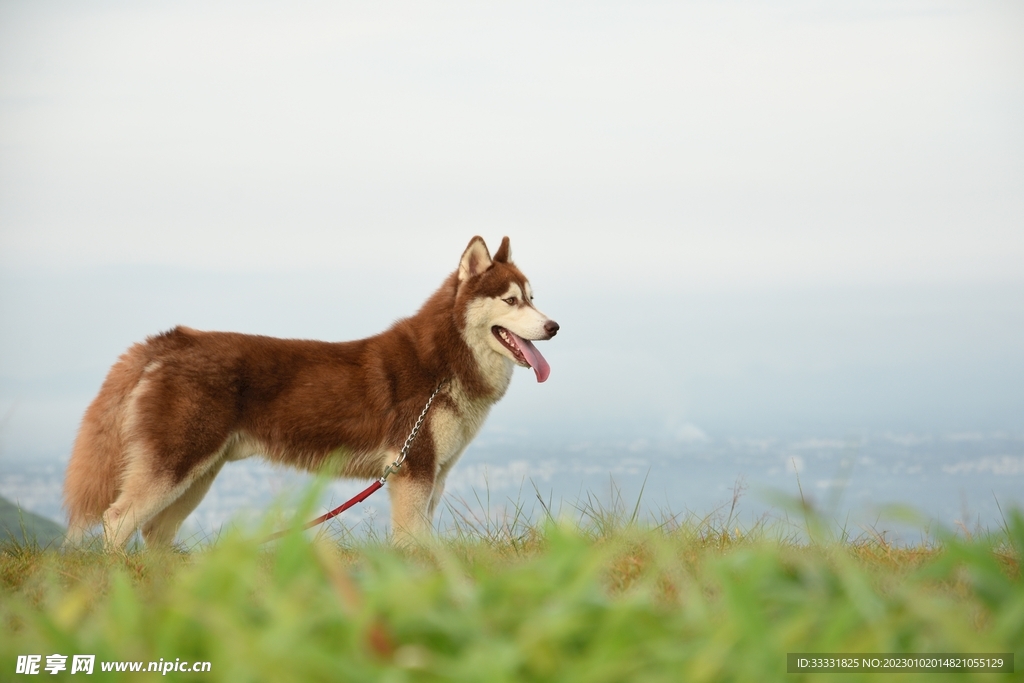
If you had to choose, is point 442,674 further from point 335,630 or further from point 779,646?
point 779,646

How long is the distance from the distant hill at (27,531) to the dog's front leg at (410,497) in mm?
2310

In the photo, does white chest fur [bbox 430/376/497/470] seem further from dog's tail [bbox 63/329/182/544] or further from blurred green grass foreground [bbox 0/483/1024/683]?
blurred green grass foreground [bbox 0/483/1024/683]

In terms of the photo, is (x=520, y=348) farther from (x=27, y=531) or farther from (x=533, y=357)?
(x=27, y=531)

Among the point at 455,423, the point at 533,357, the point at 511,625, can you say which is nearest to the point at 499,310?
the point at 533,357

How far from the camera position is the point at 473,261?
696cm

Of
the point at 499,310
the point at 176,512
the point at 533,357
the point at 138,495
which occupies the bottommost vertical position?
the point at 176,512

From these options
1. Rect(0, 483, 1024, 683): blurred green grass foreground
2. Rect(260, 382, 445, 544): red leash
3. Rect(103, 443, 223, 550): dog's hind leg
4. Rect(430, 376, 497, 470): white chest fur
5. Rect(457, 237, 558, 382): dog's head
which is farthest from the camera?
Rect(457, 237, 558, 382): dog's head

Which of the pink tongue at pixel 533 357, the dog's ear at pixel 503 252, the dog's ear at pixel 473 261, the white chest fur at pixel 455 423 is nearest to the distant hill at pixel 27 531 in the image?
the white chest fur at pixel 455 423

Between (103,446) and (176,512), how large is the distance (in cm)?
82

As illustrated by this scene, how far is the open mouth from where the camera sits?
6969mm

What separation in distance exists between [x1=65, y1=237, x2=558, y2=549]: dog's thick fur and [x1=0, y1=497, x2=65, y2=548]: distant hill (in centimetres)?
15

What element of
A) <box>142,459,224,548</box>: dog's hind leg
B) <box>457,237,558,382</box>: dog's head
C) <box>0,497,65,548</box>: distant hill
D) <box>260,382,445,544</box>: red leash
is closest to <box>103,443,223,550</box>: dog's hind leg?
<box>0,497,65,548</box>: distant hill

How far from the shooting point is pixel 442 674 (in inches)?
86.4

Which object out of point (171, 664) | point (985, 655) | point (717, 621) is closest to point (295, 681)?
point (171, 664)
